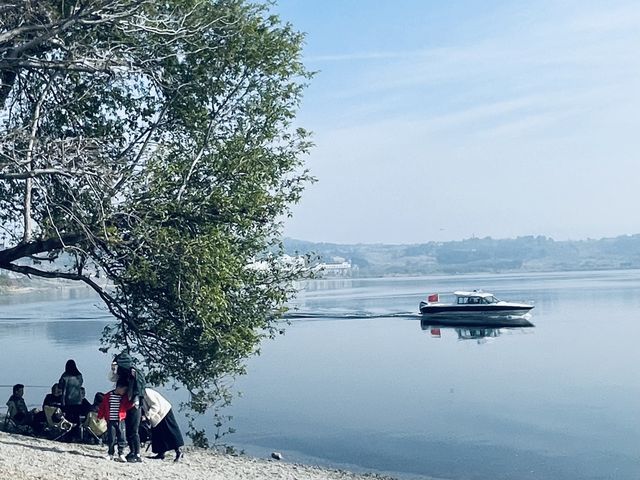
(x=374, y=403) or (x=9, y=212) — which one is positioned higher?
A: (x=9, y=212)

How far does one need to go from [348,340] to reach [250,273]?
3522 centimetres

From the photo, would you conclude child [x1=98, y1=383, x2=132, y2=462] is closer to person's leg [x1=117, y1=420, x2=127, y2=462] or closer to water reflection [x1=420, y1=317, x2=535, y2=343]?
person's leg [x1=117, y1=420, x2=127, y2=462]

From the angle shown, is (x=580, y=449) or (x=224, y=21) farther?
(x=580, y=449)

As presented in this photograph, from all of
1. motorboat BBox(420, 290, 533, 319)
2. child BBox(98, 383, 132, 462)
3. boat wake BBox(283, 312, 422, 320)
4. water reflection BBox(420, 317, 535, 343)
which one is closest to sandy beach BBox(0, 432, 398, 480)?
child BBox(98, 383, 132, 462)

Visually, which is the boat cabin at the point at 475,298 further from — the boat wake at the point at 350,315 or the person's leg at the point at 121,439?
the person's leg at the point at 121,439

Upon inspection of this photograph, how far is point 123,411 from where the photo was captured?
1340cm

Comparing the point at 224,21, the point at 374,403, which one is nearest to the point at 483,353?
the point at 374,403

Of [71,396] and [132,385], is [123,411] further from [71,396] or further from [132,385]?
[71,396]

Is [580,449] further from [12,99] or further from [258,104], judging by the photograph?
[12,99]

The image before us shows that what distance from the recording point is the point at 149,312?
699 inches

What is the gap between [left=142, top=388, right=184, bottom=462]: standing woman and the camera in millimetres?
14039

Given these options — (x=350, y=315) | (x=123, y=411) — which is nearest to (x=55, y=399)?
(x=123, y=411)

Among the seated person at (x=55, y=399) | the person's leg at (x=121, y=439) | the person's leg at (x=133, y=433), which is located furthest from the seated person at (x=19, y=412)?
the person's leg at (x=133, y=433)

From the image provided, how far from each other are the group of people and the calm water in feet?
23.8
